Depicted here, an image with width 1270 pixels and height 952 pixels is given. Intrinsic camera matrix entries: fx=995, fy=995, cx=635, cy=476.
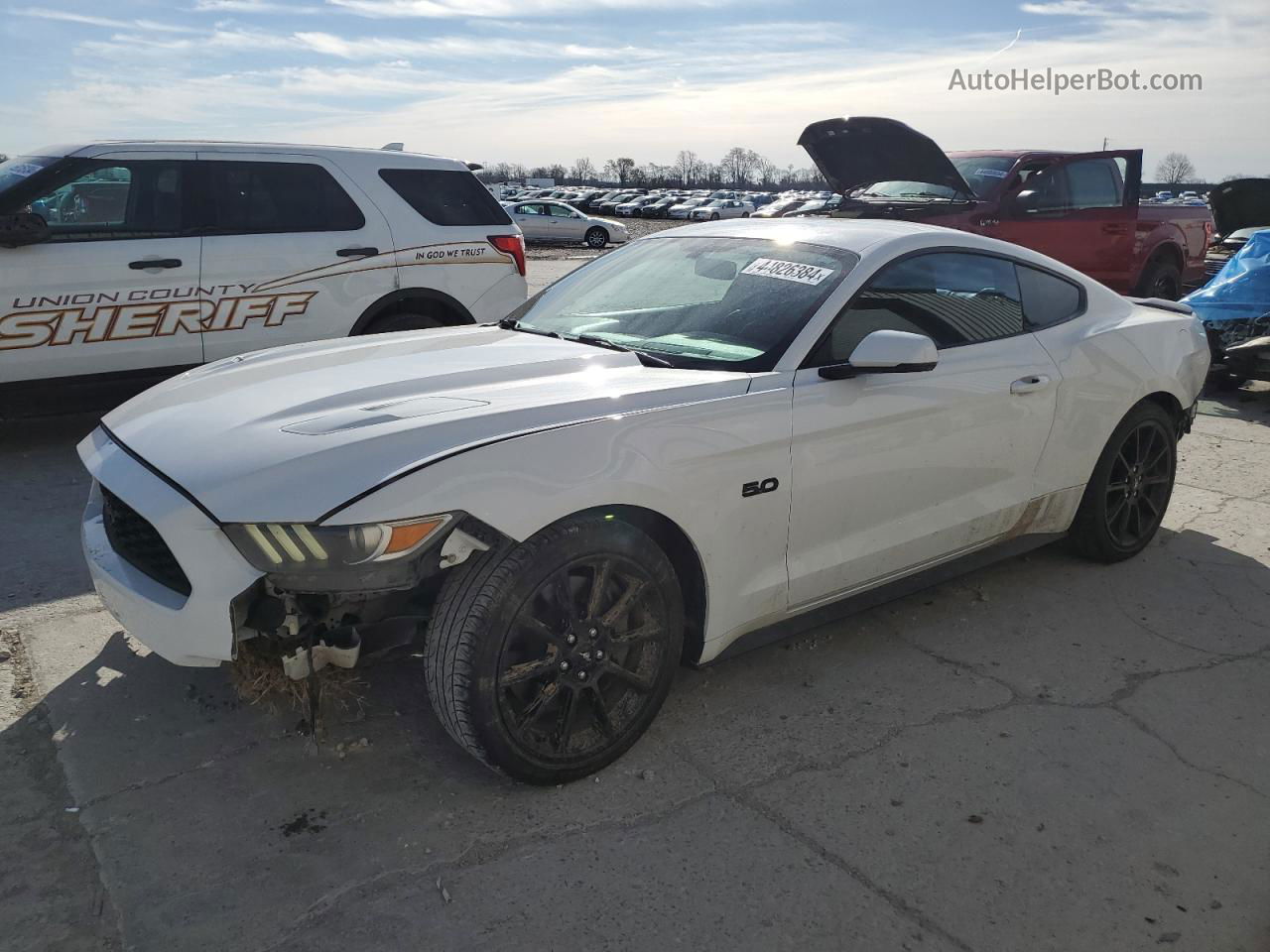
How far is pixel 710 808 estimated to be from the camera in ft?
9.25

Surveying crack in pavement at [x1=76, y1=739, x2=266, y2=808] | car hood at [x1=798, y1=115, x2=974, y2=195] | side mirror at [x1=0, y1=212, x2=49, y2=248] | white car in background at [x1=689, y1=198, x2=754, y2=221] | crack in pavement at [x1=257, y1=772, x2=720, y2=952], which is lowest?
crack in pavement at [x1=257, y1=772, x2=720, y2=952]

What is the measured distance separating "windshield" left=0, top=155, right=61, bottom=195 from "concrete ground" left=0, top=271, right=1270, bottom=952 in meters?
3.00

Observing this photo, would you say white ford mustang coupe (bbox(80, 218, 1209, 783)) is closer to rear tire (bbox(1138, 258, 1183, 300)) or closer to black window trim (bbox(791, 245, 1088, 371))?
black window trim (bbox(791, 245, 1088, 371))

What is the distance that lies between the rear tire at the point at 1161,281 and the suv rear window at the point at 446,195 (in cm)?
757

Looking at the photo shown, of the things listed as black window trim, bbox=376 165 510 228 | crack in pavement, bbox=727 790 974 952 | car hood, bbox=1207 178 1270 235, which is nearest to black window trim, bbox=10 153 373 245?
black window trim, bbox=376 165 510 228

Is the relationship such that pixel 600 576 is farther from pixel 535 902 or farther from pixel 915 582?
pixel 915 582

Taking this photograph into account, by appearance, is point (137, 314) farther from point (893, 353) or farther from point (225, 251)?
point (893, 353)

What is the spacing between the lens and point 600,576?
2.79 meters

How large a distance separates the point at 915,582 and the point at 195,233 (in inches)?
193

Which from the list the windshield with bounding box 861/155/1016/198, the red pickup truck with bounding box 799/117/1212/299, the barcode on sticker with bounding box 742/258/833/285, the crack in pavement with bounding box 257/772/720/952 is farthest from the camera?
the windshield with bounding box 861/155/1016/198

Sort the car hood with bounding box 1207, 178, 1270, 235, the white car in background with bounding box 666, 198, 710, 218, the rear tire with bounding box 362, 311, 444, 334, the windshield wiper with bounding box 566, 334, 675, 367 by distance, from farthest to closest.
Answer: the white car in background with bounding box 666, 198, 710, 218 < the car hood with bounding box 1207, 178, 1270, 235 < the rear tire with bounding box 362, 311, 444, 334 < the windshield wiper with bounding box 566, 334, 675, 367

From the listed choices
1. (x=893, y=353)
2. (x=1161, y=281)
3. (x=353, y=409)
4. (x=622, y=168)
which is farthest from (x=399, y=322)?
(x=622, y=168)

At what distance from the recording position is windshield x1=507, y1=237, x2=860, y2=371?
3.35m

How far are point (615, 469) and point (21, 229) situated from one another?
461 cm
